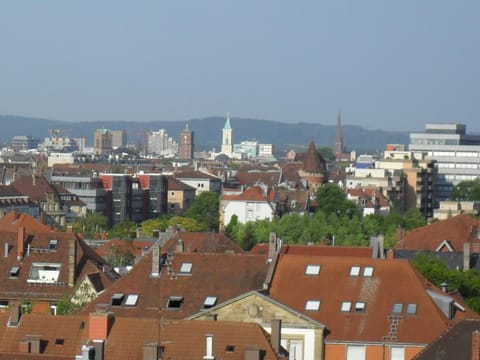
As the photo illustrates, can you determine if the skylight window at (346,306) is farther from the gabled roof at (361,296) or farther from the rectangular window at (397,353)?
the rectangular window at (397,353)

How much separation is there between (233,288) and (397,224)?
8236 centimetres

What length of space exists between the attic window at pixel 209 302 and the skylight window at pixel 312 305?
9.95 feet

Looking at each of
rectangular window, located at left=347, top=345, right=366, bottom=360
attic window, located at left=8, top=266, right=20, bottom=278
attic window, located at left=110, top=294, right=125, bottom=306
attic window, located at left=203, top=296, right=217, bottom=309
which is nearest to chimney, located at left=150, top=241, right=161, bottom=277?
attic window, located at left=110, top=294, right=125, bottom=306

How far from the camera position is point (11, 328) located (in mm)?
49781

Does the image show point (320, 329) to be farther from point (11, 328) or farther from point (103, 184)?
point (103, 184)

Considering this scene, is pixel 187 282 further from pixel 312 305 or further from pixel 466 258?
pixel 466 258

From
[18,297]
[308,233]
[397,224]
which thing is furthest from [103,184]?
[18,297]

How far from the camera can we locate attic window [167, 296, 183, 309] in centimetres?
6019

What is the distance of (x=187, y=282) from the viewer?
201 ft

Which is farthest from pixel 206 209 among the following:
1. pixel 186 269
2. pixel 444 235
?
pixel 186 269

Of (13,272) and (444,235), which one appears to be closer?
(13,272)

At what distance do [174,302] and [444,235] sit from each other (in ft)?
142

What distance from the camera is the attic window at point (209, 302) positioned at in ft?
196

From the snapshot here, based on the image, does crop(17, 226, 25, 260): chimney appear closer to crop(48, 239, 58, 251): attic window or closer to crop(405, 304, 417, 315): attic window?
crop(48, 239, 58, 251): attic window
